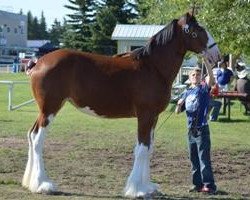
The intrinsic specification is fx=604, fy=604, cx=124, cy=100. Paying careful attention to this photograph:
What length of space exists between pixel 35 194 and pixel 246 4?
5.43 metres

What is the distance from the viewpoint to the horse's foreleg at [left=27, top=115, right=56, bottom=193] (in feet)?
26.1

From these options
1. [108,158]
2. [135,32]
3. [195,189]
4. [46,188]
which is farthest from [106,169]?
[135,32]

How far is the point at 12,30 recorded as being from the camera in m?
133

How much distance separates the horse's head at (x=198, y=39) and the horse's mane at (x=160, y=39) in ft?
0.49

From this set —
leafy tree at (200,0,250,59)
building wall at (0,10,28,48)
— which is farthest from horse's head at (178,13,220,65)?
building wall at (0,10,28,48)

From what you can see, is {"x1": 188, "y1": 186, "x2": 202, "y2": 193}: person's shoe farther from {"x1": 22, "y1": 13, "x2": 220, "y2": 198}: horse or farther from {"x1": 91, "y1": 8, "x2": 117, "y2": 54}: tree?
{"x1": 91, "y1": 8, "x2": 117, "y2": 54}: tree

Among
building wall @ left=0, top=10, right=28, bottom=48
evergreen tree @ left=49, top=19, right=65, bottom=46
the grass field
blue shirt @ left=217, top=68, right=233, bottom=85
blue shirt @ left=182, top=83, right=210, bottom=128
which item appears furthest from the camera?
evergreen tree @ left=49, top=19, right=65, bottom=46

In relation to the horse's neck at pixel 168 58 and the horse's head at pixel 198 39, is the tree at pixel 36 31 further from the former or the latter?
the horse's head at pixel 198 39

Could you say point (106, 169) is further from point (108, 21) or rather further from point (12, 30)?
point (12, 30)

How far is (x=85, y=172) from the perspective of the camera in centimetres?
977

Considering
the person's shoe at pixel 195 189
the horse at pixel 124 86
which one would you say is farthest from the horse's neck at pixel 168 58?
the person's shoe at pixel 195 189

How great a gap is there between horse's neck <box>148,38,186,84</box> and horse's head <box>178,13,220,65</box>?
18 centimetres

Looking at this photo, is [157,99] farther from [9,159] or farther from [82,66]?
[9,159]

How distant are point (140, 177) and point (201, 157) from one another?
0.98 m
